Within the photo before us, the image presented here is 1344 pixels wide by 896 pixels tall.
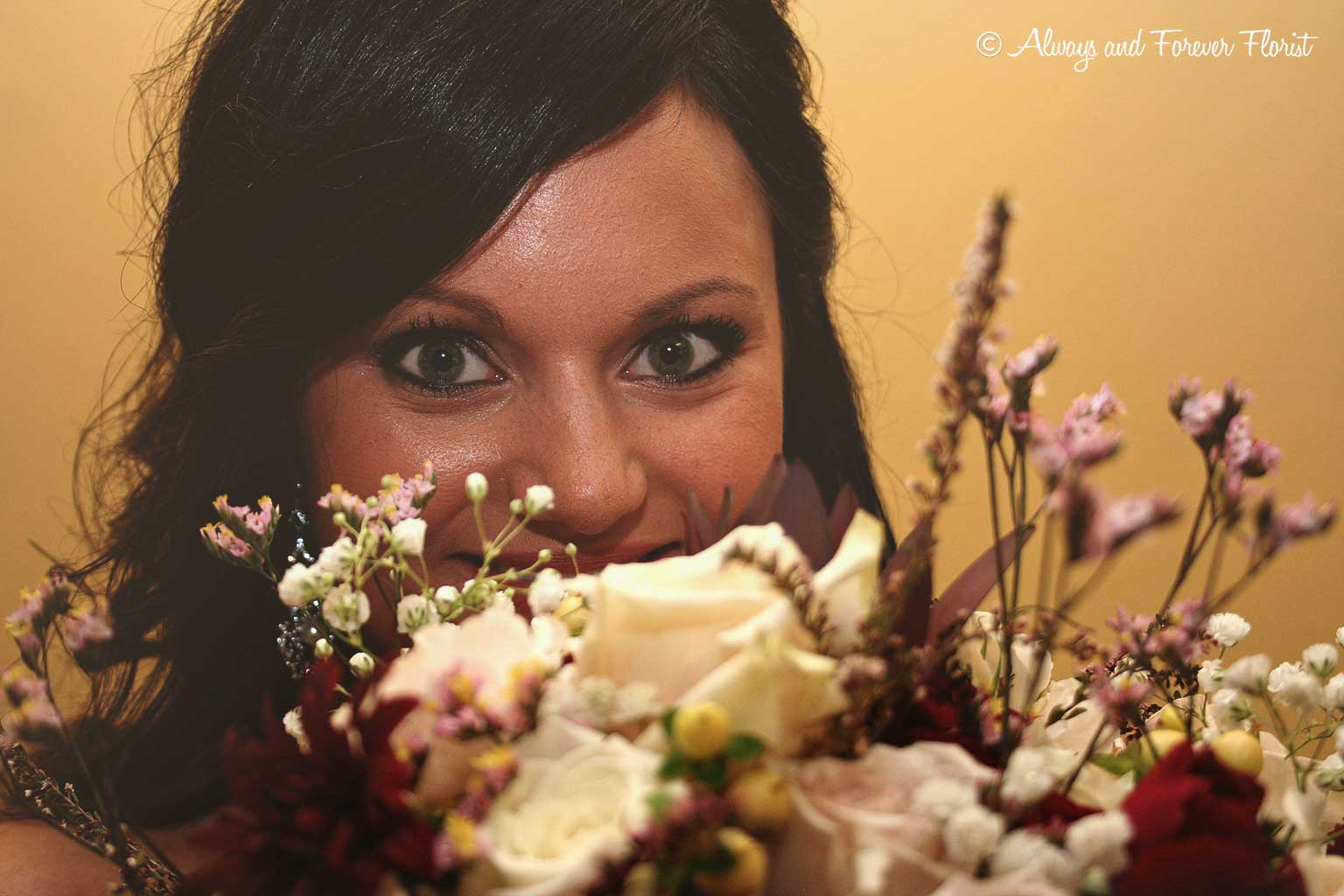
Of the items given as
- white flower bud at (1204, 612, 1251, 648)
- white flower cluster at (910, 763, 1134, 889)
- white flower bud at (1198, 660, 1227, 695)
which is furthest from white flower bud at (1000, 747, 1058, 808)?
white flower bud at (1204, 612, 1251, 648)

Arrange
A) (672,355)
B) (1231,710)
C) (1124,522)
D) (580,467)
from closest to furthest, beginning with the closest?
(1124,522) → (1231,710) → (580,467) → (672,355)

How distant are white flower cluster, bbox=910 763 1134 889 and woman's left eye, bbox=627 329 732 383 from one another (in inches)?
20.7

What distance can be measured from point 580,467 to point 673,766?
17.0 inches

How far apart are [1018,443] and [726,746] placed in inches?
6.9

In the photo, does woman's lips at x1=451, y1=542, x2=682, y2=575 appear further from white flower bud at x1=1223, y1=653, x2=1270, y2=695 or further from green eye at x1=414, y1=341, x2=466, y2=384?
→ white flower bud at x1=1223, y1=653, x2=1270, y2=695

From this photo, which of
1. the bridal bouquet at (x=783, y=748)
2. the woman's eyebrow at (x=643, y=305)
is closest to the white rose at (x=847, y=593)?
the bridal bouquet at (x=783, y=748)

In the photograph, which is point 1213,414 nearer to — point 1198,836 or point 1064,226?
point 1198,836

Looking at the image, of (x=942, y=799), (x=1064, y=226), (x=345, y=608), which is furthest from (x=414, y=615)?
(x=1064, y=226)

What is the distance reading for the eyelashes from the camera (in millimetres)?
820

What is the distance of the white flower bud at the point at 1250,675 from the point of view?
0.46 metres

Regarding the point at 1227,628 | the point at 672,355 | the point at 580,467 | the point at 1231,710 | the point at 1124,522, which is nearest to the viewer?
the point at 1124,522

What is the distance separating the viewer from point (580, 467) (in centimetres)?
76

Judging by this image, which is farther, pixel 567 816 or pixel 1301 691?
pixel 1301 691

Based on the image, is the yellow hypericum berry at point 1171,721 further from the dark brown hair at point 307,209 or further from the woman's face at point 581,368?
the dark brown hair at point 307,209
